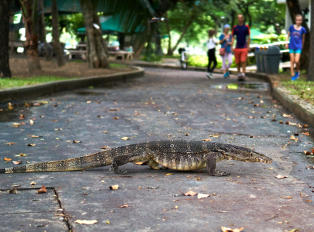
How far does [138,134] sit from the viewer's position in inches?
302

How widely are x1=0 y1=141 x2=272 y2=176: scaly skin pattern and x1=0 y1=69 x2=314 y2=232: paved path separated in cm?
13

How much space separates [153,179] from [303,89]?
8.79 meters

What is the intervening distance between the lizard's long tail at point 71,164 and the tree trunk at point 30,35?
11156 millimetres

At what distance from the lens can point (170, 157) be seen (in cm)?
529

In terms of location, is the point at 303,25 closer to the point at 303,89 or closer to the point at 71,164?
the point at 303,89

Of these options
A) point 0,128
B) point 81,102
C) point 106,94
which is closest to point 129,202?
point 0,128

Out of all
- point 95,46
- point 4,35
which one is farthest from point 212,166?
point 95,46

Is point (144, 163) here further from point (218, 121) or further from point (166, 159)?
point (218, 121)

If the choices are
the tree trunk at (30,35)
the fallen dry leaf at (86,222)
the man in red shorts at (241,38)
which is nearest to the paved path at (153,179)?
the fallen dry leaf at (86,222)

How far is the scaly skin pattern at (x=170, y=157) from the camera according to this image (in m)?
5.26

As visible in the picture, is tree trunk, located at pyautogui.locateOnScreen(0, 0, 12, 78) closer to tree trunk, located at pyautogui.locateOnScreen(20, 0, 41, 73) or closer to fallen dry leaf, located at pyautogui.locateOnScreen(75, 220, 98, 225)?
tree trunk, located at pyautogui.locateOnScreen(20, 0, 41, 73)

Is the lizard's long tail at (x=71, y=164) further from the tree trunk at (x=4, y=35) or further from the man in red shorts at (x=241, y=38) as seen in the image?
the man in red shorts at (x=241, y=38)

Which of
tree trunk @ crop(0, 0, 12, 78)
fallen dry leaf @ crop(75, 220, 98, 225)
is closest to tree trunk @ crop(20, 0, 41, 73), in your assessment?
tree trunk @ crop(0, 0, 12, 78)

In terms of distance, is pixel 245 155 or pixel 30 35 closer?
pixel 245 155
